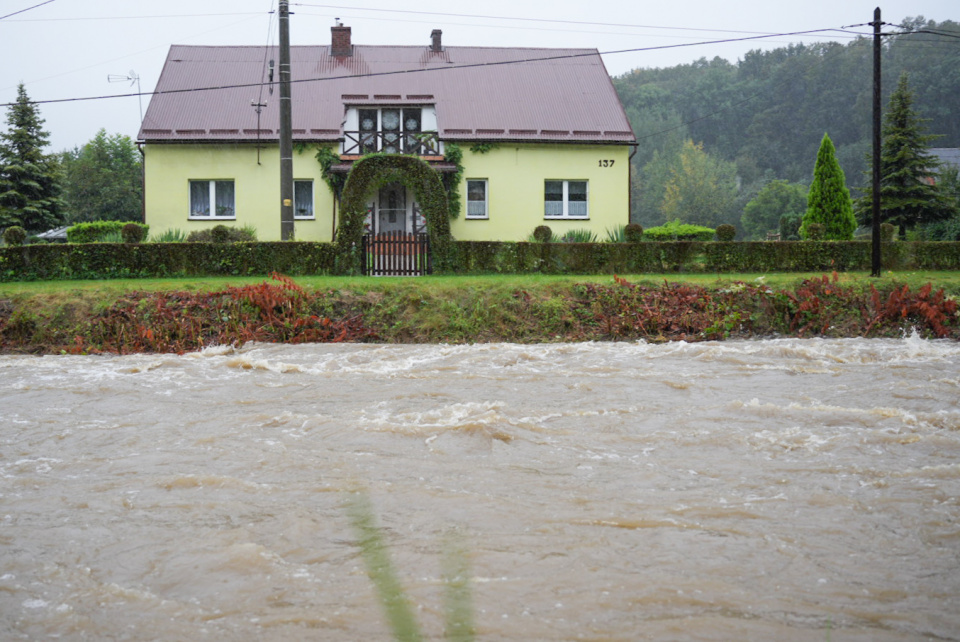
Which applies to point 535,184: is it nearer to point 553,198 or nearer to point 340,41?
point 553,198

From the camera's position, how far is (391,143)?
28344 mm

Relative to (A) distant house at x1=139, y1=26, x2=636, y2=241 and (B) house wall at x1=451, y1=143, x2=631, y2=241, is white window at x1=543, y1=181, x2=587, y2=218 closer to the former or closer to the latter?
(A) distant house at x1=139, y1=26, x2=636, y2=241

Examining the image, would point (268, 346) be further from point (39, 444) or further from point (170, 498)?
point (170, 498)

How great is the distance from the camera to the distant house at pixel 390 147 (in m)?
27.9

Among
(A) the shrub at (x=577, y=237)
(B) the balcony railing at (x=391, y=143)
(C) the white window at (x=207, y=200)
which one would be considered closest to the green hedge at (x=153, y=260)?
(A) the shrub at (x=577, y=237)

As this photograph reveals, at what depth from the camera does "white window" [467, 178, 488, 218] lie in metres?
28.9

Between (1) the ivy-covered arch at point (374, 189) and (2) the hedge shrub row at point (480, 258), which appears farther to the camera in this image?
(1) the ivy-covered arch at point (374, 189)

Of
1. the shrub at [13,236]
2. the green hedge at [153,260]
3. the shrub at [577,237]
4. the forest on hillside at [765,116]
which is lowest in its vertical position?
the green hedge at [153,260]

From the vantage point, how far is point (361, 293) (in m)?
15.0

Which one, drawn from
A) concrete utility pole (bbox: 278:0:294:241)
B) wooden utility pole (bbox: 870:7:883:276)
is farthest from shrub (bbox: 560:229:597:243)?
concrete utility pole (bbox: 278:0:294:241)

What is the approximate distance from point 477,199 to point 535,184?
2.07m

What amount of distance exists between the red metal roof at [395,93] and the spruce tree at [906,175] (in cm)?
1231

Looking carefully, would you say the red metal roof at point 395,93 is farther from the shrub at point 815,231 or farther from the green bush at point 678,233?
the shrub at point 815,231

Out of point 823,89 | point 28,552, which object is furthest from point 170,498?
point 823,89
